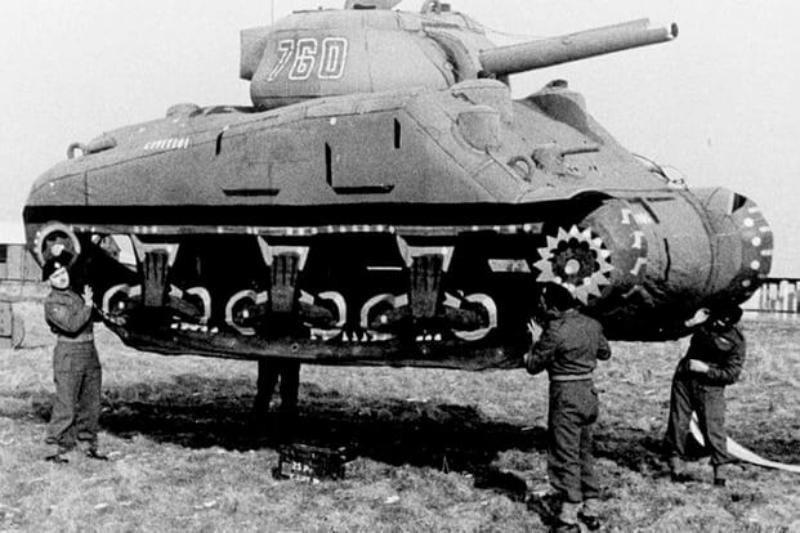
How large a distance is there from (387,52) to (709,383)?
4.33m

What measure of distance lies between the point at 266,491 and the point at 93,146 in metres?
4.16

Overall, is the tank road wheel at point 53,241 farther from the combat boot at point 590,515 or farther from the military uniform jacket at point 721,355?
the military uniform jacket at point 721,355

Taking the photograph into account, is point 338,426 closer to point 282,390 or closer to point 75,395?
point 282,390

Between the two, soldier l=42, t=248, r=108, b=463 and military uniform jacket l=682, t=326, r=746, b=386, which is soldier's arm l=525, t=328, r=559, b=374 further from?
soldier l=42, t=248, r=108, b=463

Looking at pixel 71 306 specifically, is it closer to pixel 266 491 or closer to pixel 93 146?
pixel 93 146

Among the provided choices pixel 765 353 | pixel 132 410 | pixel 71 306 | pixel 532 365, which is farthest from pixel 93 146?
pixel 765 353

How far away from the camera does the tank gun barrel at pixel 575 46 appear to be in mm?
10562

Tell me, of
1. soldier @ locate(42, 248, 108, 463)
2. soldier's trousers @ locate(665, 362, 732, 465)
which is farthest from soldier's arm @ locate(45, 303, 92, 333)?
soldier's trousers @ locate(665, 362, 732, 465)

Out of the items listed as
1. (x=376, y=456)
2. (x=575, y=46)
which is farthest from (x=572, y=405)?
(x=575, y=46)

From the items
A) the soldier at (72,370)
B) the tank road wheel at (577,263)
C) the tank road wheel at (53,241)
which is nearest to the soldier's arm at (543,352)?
the tank road wheel at (577,263)

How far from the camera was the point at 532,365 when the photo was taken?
8.18 metres

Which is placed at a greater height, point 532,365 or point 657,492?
point 532,365

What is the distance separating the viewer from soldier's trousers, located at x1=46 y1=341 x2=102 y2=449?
10242 mm

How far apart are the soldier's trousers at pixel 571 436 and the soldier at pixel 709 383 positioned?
182 cm
